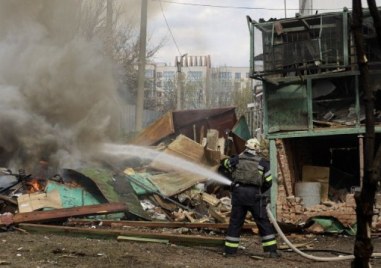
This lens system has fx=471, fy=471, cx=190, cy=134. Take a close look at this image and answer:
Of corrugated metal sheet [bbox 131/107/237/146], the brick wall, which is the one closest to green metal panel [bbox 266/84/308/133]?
the brick wall

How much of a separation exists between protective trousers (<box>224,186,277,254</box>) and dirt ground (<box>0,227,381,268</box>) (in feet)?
0.68

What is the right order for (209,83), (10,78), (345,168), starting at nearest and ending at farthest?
(345,168)
(10,78)
(209,83)

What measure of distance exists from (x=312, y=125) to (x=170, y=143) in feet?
16.0

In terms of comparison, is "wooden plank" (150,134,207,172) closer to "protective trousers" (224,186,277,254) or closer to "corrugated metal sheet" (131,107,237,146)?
"corrugated metal sheet" (131,107,237,146)

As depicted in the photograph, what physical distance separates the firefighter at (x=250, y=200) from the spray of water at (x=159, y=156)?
150 inches

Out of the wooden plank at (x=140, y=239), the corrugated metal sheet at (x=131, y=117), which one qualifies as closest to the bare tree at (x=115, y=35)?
the corrugated metal sheet at (x=131, y=117)

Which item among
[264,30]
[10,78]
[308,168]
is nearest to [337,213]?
[308,168]

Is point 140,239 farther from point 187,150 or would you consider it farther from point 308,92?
point 187,150

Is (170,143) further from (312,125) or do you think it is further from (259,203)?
(259,203)

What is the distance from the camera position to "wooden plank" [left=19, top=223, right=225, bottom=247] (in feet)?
23.5

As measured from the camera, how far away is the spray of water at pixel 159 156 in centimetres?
1165

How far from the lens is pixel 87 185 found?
10.2 m

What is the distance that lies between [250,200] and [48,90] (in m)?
7.85

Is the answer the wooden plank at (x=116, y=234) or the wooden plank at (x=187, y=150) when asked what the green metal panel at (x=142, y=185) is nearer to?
the wooden plank at (x=187, y=150)
